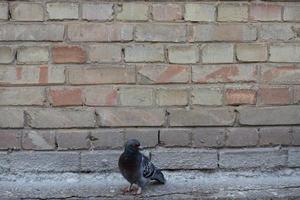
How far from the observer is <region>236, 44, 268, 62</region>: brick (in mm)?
4859

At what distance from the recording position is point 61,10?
470 centimetres

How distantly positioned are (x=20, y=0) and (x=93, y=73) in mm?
788

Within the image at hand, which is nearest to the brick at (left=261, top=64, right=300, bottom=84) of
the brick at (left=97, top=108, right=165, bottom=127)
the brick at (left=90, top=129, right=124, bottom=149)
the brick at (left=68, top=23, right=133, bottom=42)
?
the brick at (left=97, top=108, right=165, bottom=127)

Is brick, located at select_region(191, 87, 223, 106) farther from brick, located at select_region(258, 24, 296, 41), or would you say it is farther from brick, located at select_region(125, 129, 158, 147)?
brick, located at select_region(258, 24, 296, 41)

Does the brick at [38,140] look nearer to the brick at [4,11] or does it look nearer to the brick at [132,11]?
the brick at [4,11]

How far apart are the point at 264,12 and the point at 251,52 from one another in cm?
33

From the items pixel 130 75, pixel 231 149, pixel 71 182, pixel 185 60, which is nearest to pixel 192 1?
pixel 185 60

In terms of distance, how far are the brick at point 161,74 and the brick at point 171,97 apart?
8 cm

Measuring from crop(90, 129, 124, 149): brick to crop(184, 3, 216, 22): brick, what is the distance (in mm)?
1057

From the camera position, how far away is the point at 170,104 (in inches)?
191

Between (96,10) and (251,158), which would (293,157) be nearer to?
(251,158)

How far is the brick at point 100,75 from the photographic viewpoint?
4.79m

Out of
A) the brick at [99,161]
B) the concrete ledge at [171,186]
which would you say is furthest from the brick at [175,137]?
the brick at [99,161]

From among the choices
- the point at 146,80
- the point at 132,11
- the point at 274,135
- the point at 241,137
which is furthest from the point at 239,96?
the point at 132,11
